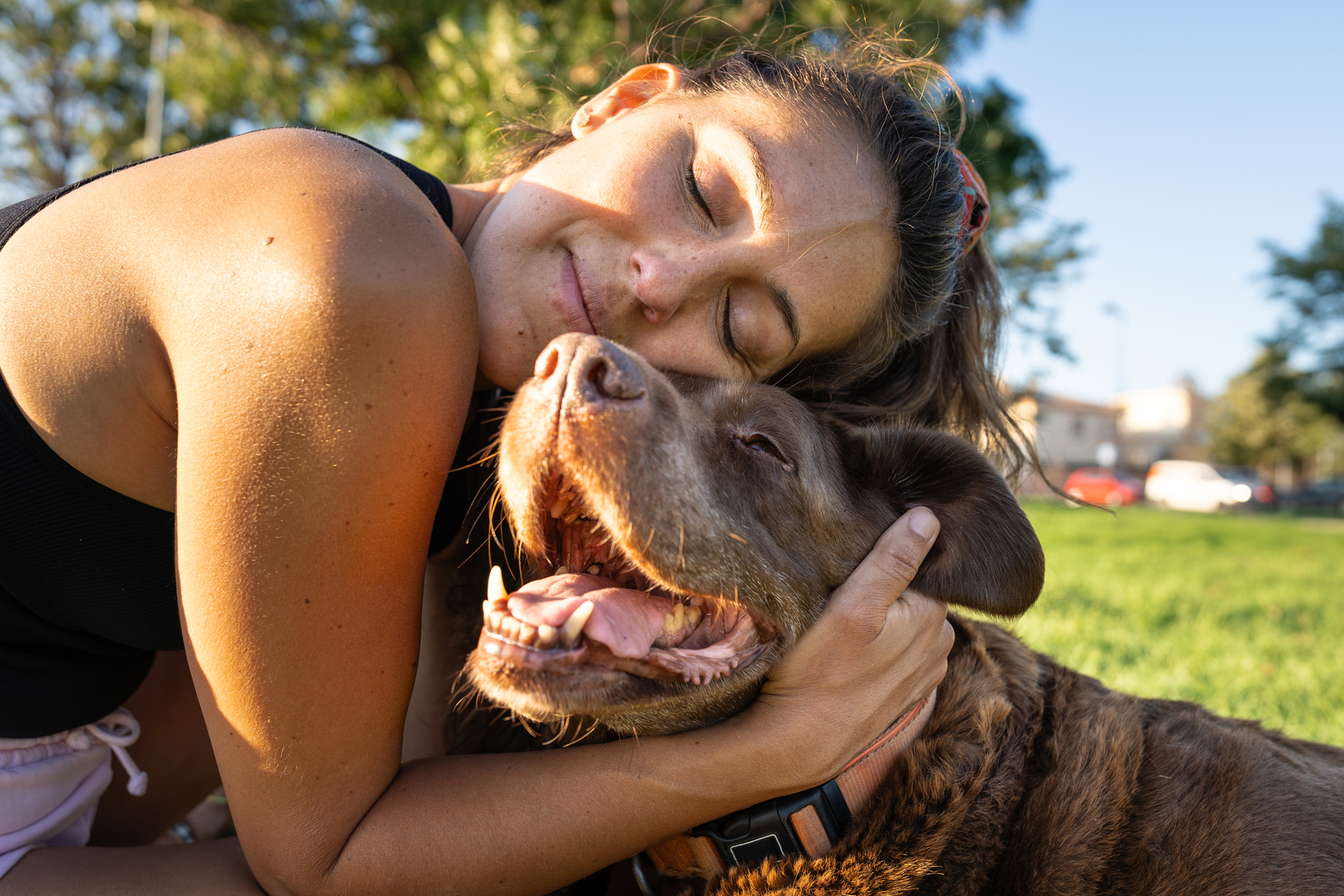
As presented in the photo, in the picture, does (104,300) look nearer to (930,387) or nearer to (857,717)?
(857,717)

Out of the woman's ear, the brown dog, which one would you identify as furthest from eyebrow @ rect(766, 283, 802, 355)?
the woman's ear

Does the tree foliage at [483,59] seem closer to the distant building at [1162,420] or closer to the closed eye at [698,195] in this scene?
the closed eye at [698,195]

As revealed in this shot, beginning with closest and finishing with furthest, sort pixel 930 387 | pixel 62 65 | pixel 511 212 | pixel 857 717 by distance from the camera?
1. pixel 857 717
2. pixel 511 212
3. pixel 930 387
4. pixel 62 65

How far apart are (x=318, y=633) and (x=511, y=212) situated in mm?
1257

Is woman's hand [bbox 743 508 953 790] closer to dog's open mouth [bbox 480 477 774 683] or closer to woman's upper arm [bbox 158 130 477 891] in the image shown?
dog's open mouth [bbox 480 477 774 683]

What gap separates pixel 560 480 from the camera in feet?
6.97

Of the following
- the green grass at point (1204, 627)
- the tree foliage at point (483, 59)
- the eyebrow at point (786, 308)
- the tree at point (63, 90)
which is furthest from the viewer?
the tree at point (63, 90)

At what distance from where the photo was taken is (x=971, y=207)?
3.33 m

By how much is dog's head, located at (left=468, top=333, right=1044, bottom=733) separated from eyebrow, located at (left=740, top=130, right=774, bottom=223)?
516mm

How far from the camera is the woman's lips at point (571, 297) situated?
2.46 m

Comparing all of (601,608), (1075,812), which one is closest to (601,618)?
(601,608)

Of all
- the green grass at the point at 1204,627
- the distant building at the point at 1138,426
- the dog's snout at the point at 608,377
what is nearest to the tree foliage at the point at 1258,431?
the distant building at the point at 1138,426

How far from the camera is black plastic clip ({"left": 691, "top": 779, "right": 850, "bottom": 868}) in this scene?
2.32 metres

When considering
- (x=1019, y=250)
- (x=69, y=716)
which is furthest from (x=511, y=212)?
(x=1019, y=250)
